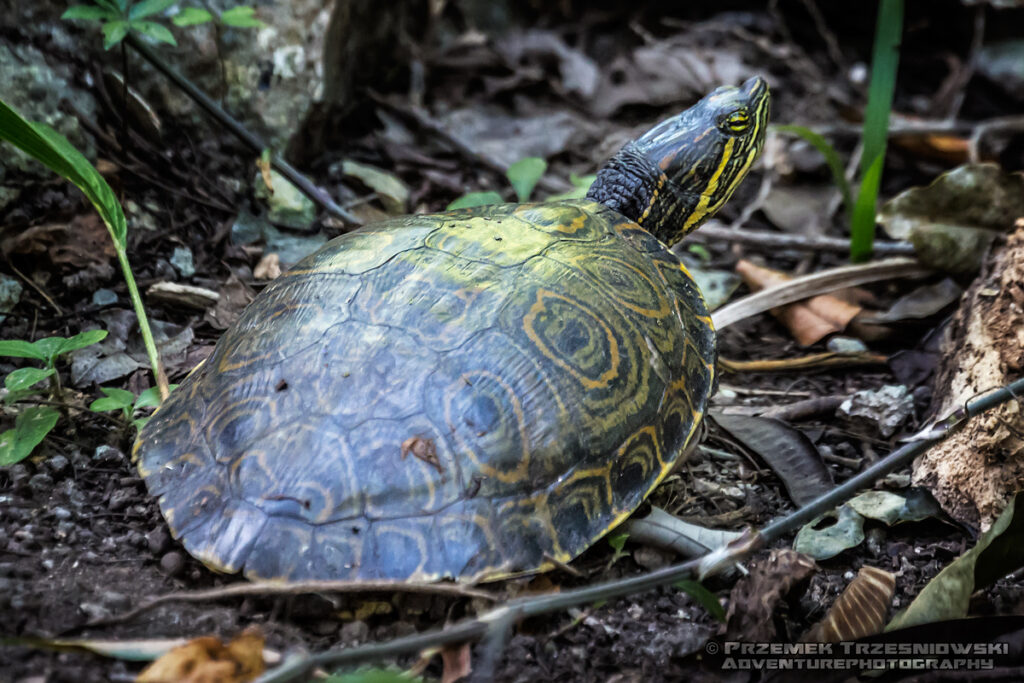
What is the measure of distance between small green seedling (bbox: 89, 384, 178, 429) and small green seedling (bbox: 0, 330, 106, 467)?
0.15m

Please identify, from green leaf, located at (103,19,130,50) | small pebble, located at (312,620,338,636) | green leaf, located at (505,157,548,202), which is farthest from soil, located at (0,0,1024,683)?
green leaf, located at (505,157,548,202)

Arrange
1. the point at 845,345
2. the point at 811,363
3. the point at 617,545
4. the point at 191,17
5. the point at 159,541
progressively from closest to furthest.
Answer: the point at 159,541 < the point at 617,545 < the point at 191,17 < the point at 811,363 < the point at 845,345

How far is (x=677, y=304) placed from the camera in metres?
2.76

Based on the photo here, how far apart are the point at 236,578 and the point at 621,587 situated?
3.37ft

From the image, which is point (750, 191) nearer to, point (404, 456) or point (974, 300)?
point (974, 300)

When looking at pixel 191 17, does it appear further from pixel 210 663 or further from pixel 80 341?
pixel 210 663

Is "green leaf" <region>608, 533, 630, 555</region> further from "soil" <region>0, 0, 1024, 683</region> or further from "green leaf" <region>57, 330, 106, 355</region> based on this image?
"green leaf" <region>57, 330, 106, 355</region>

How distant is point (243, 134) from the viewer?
3789 mm

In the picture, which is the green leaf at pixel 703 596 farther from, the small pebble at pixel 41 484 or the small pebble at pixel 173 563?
the small pebble at pixel 41 484

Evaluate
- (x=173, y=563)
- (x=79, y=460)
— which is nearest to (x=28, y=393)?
(x=79, y=460)

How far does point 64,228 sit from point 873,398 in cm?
337

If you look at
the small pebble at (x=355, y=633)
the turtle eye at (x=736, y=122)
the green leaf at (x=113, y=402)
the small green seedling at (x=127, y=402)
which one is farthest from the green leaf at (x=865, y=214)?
the green leaf at (x=113, y=402)

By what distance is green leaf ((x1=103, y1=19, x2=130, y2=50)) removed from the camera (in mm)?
2926

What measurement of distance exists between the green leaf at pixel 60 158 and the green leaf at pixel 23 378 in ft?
1.66
